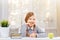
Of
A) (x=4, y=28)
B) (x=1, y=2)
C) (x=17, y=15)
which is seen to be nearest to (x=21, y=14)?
(x=17, y=15)

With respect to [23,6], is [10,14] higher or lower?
lower

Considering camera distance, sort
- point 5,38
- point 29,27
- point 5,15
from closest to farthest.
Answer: point 5,38 → point 29,27 → point 5,15

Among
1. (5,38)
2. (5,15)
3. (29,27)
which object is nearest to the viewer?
(5,38)

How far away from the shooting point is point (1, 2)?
2.72 m

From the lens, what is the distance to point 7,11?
2.75 meters

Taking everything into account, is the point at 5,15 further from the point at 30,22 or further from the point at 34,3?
the point at 30,22

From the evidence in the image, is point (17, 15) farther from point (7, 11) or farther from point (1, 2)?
point (1, 2)

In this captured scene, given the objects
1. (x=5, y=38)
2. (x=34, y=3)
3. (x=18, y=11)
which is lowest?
(x=5, y=38)

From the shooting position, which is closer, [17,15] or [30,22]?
[30,22]

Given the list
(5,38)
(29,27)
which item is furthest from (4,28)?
(29,27)

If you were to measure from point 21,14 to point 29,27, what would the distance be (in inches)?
51.3

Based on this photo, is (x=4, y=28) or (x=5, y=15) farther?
(x=5, y=15)

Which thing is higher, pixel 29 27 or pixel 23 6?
pixel 23 6

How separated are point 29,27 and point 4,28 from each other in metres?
0.41
